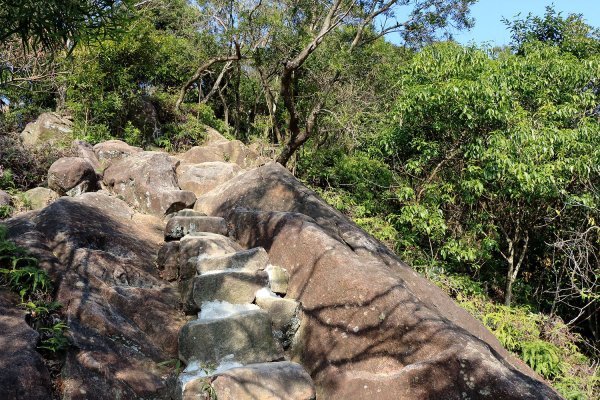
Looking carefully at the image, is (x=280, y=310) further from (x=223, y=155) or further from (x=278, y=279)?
(x=223, y=155)

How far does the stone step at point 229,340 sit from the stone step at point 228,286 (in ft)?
1.32

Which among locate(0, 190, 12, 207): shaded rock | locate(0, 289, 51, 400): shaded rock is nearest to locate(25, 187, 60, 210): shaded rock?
locate(0, 190, 12, 207): shaded rock

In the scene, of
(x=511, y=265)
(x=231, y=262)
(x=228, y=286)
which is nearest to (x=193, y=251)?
(x=231, y=262)

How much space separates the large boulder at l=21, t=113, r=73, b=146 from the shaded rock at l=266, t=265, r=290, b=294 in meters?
7.42

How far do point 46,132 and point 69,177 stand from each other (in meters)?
3.27

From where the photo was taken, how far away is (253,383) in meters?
3.99

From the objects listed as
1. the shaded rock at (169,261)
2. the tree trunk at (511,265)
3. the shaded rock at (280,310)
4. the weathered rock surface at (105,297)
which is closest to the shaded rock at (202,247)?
the shaded rock at (169,261)

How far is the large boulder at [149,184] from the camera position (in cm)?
810

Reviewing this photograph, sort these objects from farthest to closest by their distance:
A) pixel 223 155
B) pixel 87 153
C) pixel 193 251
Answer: pixel 223 155 < pixel 87 153 < pixel 193 251

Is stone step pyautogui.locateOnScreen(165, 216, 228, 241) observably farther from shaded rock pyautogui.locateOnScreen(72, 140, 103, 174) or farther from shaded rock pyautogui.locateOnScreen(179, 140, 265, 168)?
shaded rock pyautogui.locateOnScreen(179, 140, 265, 168)

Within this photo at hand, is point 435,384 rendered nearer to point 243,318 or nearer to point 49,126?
point 243,318

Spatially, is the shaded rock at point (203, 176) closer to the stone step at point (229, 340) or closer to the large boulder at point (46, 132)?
the large boulder at point (46, 132)

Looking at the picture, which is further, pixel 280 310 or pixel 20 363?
pixel 280 310

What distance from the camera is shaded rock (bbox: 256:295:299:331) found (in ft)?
16.3
